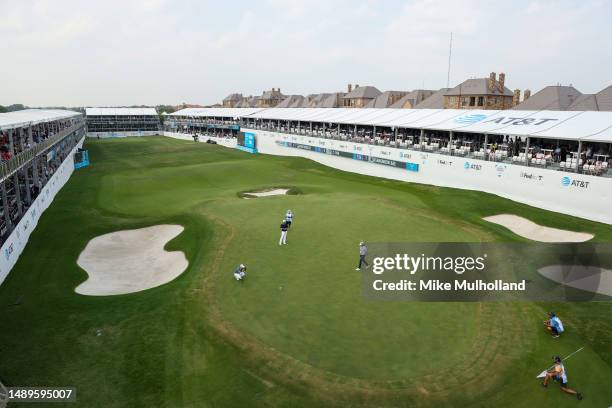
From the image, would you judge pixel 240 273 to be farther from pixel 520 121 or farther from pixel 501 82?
pixel 501 82

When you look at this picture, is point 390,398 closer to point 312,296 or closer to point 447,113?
point 312,296

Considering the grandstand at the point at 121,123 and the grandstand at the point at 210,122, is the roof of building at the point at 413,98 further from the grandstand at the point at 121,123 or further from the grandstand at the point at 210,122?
the grandstand at the point at 121,123

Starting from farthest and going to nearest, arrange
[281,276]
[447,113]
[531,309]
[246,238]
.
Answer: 1. [447,113]
2. [246,238]
3. [281,276]
4. [531,309]

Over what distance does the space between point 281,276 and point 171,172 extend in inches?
1451

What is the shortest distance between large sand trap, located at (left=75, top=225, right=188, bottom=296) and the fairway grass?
2.68ft

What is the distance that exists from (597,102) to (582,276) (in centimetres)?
5373

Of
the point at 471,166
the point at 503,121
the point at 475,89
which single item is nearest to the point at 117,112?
the point at 475,89

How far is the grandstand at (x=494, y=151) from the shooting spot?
30.8 meters

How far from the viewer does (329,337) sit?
14.6 m

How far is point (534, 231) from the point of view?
29.0m

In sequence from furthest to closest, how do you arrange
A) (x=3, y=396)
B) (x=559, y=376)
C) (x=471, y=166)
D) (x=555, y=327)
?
(x=471, y=166), (x=555, y=327), (x=559, y=376), (x=3, y=396)

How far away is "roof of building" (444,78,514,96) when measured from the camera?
79144 millimetres

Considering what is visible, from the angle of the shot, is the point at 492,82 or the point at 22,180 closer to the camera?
the point at 22,180

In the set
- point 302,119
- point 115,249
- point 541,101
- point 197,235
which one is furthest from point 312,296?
point 541,101
